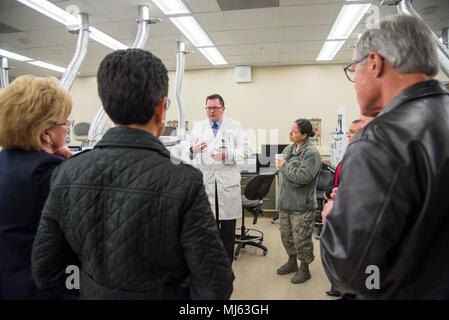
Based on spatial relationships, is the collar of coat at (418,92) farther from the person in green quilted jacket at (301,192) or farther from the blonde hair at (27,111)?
the person in green quilted jacket at (301,192)

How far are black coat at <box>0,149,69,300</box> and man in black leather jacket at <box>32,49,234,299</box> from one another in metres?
0.18

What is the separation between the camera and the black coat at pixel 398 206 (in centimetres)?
63

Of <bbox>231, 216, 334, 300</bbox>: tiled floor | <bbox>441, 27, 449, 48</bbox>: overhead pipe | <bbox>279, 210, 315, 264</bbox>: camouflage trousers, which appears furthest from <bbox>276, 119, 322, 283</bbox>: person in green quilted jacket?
<bbox>441, 27, 449, 48</bbox>: overhead pipe

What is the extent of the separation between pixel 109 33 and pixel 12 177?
317cm

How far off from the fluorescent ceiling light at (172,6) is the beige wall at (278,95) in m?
2.60

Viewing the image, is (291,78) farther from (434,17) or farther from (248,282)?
(248,282)

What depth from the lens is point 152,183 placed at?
68 cm

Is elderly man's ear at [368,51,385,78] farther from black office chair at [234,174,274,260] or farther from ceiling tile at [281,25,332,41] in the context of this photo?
ceiling tile at [281,25,332,41]

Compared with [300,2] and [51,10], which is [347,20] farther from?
[51,10]

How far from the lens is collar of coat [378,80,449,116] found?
0.70 metres

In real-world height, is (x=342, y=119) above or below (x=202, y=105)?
below

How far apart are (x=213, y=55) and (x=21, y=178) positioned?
408 centimetres

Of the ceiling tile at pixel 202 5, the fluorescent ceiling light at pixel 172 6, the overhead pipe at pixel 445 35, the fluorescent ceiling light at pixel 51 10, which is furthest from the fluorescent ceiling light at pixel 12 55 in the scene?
the overhead pipe at pixel 445 35
